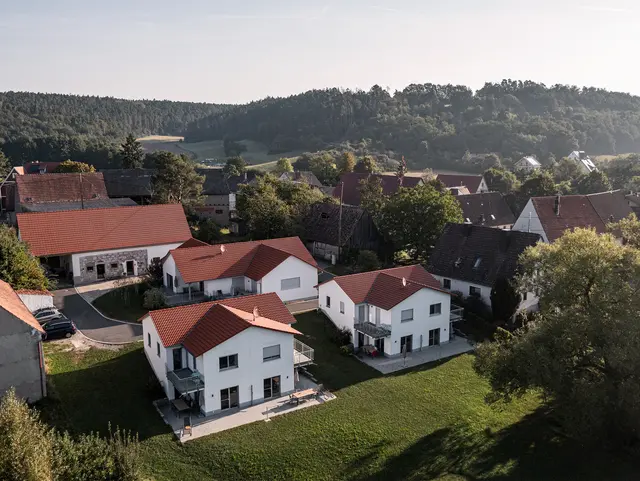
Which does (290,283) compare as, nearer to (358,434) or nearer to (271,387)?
(271,387)

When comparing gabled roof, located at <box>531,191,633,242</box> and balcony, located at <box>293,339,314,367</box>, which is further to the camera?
gabled roof, located at <box>531,191,633,242</box>

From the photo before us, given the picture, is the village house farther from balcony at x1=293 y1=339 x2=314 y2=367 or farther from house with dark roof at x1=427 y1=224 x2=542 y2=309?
balcony at x1=293 y1=339 x2=314 y2=367

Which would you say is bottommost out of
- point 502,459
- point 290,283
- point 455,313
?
point 502,459

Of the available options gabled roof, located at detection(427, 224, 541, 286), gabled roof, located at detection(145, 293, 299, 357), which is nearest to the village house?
gabled roof, located at detection(427, 224, 541, 286)

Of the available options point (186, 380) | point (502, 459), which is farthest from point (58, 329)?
point (502, 459)

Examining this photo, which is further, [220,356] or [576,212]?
[576,212]

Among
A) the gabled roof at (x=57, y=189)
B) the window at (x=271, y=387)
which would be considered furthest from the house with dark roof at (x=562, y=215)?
the gabled roof at (x=57, y=189)

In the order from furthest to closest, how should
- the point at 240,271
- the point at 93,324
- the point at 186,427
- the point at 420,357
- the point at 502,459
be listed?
the point at 240,271
the point at 93,324
the point at 420,357
the point at 186,427
the point at 502,459
